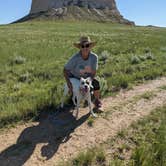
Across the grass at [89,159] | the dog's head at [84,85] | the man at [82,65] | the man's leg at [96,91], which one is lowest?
the grass at [89,159]

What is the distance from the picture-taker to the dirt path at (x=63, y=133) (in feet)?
20.1

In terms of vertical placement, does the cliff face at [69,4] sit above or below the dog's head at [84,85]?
above

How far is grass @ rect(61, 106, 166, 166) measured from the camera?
597 centimetres

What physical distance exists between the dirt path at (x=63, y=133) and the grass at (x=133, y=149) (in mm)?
210

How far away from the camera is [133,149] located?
6496mm

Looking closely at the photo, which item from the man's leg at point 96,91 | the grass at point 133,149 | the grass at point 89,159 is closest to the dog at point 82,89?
the man's leg at point 96,91

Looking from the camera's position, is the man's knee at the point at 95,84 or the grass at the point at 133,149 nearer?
the grass at the point at 133,149

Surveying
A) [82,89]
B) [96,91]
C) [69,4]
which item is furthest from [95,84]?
[69,4]

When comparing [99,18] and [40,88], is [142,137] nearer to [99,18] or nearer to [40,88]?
[40,88]

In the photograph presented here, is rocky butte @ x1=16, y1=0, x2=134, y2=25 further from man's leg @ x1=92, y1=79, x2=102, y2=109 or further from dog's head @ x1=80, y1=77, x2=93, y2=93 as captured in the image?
dog's head @ x1=80, y1=77, x2=93, y2=93

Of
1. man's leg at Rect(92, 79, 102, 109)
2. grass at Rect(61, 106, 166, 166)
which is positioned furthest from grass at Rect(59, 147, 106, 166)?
man's leg at Rect(92, 79, 102, 109)

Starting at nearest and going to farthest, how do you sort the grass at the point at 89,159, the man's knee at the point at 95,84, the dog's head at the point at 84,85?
the grass at the point at 89,159
the dog's head at the point at 84,85
the man's knee at the point at 95,84

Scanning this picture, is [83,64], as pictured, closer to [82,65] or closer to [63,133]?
[82,65]

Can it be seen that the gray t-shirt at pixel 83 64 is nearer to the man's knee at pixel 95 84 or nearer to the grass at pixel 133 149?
the man's knee at pixel 95 84
